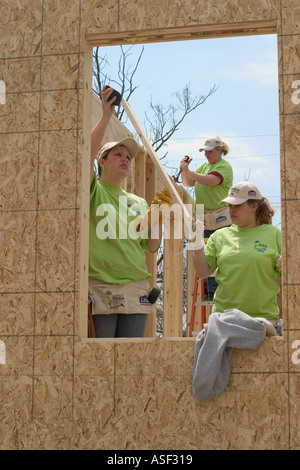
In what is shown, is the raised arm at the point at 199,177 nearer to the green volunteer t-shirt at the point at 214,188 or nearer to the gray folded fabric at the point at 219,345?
the green volunteer t-shirt at the point at 214,188

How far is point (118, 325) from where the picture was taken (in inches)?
208

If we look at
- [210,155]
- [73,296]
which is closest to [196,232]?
[73,296]

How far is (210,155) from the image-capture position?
23.1 feet

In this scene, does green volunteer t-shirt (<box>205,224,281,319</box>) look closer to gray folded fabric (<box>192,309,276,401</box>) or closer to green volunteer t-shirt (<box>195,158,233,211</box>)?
gray folded fabric (<box>192,309,276,401</box>)

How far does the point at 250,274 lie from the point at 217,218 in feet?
7.13

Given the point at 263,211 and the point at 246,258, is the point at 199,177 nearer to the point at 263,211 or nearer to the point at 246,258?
the point at 263,211

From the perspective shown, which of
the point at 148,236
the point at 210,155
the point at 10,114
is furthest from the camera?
the point at 210,155

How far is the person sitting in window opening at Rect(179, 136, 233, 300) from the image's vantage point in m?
6.91

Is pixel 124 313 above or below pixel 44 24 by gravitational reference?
below

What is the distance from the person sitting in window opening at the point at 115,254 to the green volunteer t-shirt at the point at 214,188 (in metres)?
1.56

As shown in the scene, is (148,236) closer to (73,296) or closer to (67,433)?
(73,296)

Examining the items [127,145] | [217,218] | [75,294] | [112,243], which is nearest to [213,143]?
[217,218]
